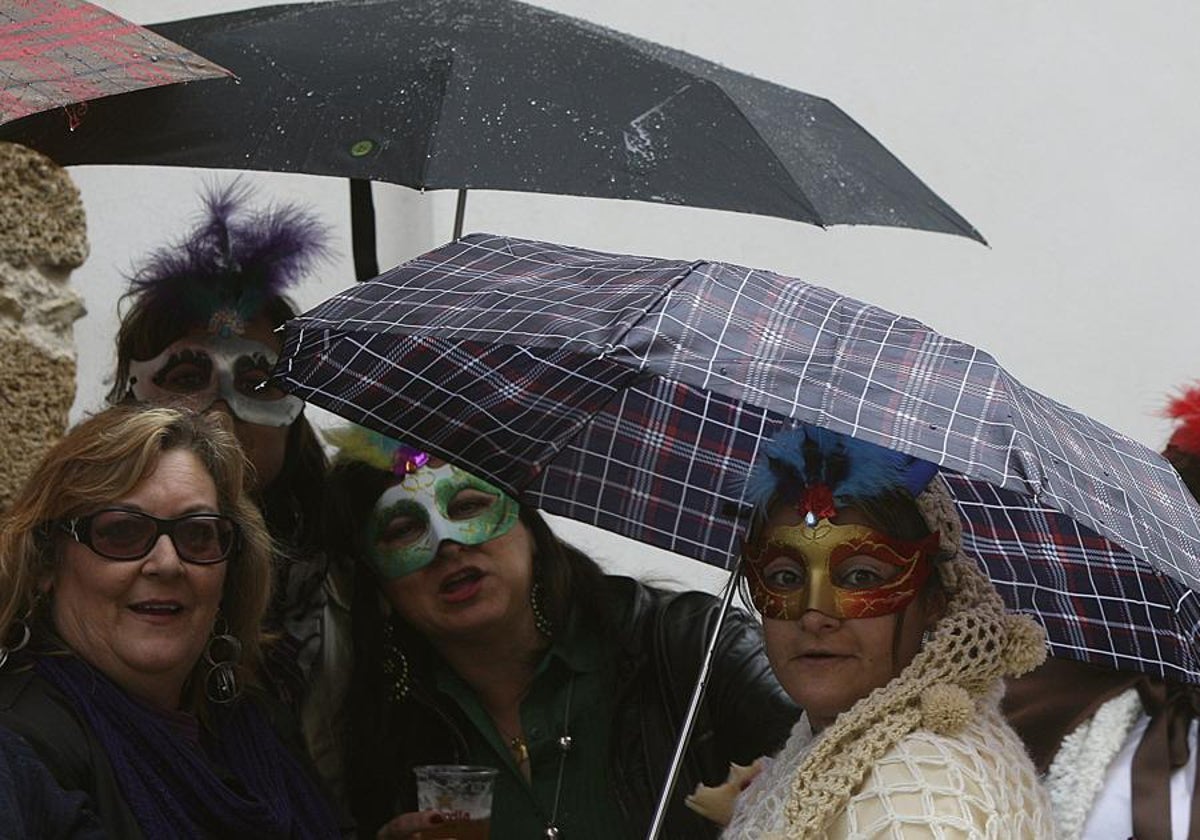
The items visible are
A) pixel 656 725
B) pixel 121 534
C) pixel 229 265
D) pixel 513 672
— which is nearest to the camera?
pixel 121 534

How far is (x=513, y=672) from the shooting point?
163 inches

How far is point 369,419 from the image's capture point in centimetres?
372

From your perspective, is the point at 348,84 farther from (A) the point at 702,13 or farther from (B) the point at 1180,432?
(A) the point at 702,13

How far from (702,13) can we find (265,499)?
2608mm

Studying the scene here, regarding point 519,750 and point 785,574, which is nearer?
point 785,574

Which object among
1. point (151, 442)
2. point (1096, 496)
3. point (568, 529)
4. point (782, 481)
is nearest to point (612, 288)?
point (782, 481)

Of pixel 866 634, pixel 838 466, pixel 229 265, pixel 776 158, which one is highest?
pixel 776 158

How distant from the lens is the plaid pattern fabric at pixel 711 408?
8.68 feet

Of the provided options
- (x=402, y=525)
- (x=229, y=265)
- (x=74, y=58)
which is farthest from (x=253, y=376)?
(x=74, y=58)

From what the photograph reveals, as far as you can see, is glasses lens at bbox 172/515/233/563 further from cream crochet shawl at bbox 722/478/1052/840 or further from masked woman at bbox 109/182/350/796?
cream crochet shawl at bbox 722/478/1052/840

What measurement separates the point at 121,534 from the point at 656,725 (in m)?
1.21

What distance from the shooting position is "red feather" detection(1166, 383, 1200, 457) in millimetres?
3812

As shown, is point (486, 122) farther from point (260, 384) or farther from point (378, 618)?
point (378, 618)

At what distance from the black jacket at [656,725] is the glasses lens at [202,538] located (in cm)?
77
